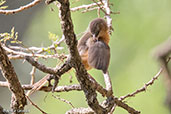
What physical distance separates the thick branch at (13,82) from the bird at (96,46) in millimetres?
592

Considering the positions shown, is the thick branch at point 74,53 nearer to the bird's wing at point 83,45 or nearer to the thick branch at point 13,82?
the thick branch at point 13,82

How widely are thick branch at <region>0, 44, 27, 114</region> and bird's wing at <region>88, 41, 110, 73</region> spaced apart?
1.90 ft

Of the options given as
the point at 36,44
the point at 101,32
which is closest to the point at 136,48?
the point at 36,44

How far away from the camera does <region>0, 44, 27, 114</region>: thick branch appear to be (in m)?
1.65

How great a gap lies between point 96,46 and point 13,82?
85 centimetres

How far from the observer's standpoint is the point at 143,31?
19.9 ft

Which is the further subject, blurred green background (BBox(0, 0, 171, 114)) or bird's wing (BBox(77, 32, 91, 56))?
blurred green background (BBox(0, 0, 171, 114))

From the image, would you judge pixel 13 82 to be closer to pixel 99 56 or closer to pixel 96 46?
pixel 99 56

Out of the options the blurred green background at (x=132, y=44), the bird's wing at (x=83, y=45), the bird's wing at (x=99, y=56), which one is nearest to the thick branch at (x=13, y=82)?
the bird's wing at (x=99, y=56)

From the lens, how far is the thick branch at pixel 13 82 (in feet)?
5.43

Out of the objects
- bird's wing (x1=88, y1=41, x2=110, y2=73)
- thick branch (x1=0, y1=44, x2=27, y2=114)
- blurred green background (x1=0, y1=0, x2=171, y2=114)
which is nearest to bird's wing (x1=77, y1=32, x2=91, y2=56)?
bird's wing (x1=88, y1=41, x2=110, y2=73)

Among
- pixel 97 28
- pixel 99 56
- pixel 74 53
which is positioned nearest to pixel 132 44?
pixel 97 28

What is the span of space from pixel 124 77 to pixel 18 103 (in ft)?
13.0

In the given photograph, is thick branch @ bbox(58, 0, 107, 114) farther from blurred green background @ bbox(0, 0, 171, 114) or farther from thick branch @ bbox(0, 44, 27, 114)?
blurred green background @ bbox(0, 0, 171, 114)
